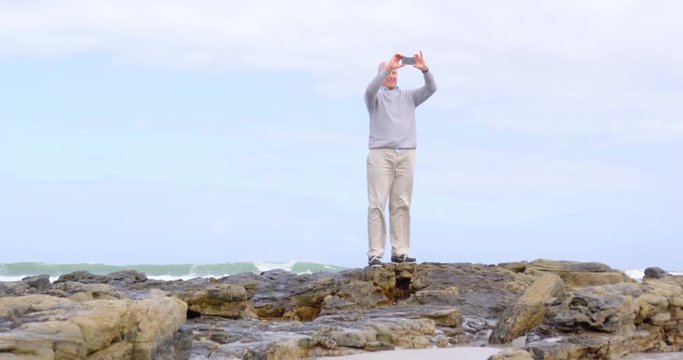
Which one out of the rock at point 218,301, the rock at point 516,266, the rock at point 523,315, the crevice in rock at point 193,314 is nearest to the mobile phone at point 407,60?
the rock at point 516,266

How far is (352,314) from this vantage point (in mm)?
9414

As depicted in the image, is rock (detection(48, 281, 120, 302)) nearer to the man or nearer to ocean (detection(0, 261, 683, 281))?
the man

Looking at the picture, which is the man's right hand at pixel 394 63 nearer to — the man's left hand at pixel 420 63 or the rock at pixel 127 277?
the man's left hand at pixel 420 63

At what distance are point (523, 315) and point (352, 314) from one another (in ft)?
6.02

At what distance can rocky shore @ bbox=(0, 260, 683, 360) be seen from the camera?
19.6 ft

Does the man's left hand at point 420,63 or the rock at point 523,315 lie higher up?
the man's left hand at point 420,63

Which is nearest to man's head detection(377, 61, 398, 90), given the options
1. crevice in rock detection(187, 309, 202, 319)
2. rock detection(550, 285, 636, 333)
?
crevice in rock detection(187, 309, 202, 319)

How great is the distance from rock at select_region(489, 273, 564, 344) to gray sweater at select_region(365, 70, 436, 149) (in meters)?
3.45

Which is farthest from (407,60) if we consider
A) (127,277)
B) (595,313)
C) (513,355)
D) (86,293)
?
(513,355)

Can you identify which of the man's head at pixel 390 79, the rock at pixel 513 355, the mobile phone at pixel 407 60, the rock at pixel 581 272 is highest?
the mobile phone at pixel 407 60

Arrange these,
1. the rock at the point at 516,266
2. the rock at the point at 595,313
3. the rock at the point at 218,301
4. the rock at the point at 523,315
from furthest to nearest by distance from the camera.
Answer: the rock at the point at 516,266 < the rock at the point at 218,301 < the rock at the point at 523,315 < the rock at the point at 595,313

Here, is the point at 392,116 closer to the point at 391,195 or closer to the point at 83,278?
the point at 391,195

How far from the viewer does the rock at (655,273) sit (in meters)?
12.9

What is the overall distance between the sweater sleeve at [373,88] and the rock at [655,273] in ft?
16.0
